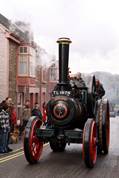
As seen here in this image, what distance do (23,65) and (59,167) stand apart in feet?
64.0

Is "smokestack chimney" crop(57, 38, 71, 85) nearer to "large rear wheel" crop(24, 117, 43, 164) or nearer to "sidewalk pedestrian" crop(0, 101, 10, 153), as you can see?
"large rear wheel" crop(24, 117, 43, 164)

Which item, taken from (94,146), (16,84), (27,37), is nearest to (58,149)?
(94,146)

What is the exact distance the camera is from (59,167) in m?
9.64

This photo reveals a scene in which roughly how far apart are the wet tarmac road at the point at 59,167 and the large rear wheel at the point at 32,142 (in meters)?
0.17

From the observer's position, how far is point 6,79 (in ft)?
84.1

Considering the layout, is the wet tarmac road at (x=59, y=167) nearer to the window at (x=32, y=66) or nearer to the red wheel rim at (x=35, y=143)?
the red wheel rim at (x=35, y=143)

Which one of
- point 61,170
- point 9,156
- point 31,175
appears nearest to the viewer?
point 31,175

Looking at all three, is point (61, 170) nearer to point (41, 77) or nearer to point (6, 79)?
point (6, 79)

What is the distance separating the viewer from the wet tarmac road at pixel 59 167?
8773 millimetres

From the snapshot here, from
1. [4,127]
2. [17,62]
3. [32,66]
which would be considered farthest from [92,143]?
[32,66]

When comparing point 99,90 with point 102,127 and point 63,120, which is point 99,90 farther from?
point 63,120

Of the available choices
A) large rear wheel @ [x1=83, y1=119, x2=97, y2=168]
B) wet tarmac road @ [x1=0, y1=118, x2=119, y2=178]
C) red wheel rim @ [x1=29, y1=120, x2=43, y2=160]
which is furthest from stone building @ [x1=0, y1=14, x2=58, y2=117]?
large rear wheel @ [x1=83, y1=119, x2=97, y2=168]

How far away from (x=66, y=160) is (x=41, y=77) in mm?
24221

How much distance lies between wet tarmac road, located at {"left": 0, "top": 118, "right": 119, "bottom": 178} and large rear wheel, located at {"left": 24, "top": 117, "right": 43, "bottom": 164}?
6.6 inches
